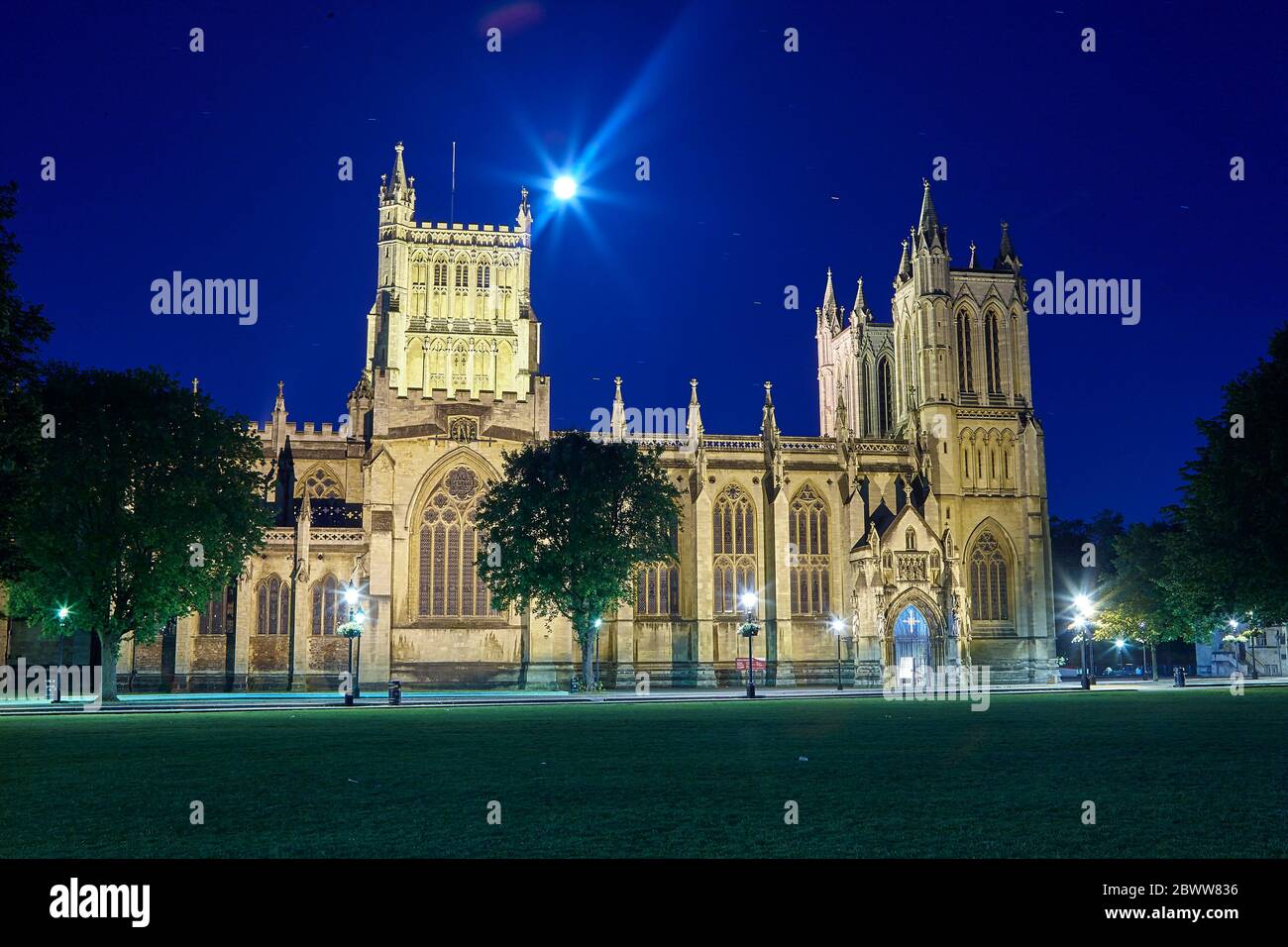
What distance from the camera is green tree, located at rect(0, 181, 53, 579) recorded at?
26109mm

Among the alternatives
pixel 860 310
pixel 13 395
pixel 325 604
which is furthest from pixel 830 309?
pixel 13 395

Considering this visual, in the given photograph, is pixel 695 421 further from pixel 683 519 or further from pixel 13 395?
pixel 13 395

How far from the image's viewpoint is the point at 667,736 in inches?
950

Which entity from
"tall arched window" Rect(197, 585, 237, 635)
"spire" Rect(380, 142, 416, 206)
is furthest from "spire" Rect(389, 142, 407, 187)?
"tall arched window" Rect(197, 585, 237, 635)

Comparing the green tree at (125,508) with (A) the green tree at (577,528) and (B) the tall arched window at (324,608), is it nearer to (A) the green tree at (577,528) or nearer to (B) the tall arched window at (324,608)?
(A) the green tree at (577,528)

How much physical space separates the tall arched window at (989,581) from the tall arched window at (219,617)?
42.9m

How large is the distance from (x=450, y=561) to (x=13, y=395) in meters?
38.4

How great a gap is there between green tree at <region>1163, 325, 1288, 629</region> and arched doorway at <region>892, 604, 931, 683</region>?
21.2 meters

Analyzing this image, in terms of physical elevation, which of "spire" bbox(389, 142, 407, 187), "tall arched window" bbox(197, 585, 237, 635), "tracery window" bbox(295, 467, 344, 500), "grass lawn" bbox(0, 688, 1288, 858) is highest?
"spire" bbox(389, 142, 407, 187)
